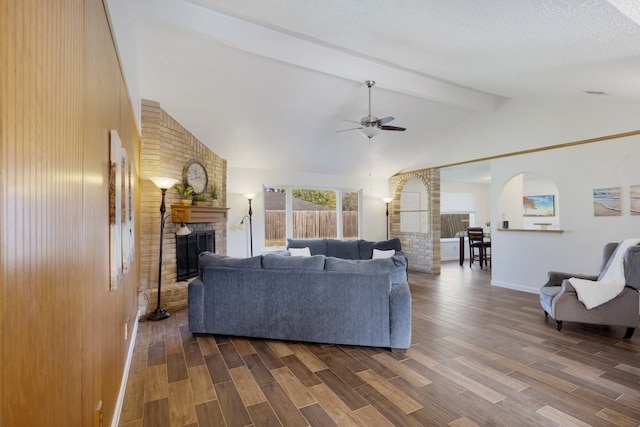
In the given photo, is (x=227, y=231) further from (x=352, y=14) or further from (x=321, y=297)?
(x=352, y=14)

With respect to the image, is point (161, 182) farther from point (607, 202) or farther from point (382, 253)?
point (607, 202)

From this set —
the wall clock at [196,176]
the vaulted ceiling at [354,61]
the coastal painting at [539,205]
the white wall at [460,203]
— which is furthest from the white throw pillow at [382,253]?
the coastal painting at [539,205]

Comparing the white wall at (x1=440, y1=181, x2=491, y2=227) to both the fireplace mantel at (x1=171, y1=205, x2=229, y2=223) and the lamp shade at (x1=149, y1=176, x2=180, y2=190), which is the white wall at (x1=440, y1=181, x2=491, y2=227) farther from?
the lamp shade at (x1=149, y1=176, x2=180, y2=190)

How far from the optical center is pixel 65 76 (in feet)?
3.36

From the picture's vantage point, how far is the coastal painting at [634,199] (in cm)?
409

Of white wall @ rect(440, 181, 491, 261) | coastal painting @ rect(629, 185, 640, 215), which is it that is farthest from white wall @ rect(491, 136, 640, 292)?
white wall @ rect(440, 181, 491, 261)

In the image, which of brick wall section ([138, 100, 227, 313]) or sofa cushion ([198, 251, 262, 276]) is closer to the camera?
sofa cushion ([198, 251, 262, 276])

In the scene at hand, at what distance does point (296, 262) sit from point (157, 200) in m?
2.35

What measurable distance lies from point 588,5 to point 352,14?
5.43ft

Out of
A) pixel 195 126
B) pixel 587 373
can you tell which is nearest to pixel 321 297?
pixel 587 373

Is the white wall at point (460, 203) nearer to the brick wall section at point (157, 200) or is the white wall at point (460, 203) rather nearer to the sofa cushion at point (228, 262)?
→ the sofa cushion at point (228, 262)

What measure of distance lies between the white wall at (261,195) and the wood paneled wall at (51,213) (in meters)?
4.81

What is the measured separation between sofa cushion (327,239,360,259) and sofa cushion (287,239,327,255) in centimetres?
11

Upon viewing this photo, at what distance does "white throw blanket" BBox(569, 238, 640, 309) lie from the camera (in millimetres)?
3312
